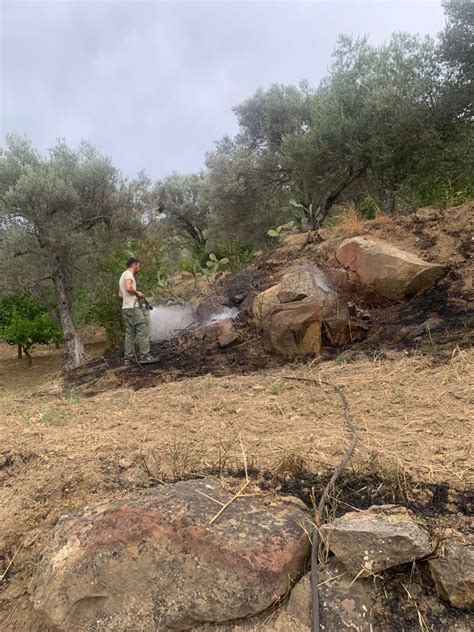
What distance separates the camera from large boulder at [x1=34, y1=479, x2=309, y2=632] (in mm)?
2014

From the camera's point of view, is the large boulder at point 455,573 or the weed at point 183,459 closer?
the large boulder at point 455,573

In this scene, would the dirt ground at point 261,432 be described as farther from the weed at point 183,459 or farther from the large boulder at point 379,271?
the large boulder at point 379,271

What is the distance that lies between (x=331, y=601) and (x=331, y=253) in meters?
6.63

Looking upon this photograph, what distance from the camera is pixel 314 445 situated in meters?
3.21

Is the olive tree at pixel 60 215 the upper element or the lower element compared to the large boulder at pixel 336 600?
upper

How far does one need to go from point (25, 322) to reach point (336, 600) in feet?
47.2

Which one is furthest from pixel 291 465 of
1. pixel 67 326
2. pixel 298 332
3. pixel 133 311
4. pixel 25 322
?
pixel 25 322

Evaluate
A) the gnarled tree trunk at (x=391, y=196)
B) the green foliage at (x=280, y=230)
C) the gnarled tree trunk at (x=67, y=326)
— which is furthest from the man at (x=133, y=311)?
the gnarled tree trunk at (x=391, y=196)

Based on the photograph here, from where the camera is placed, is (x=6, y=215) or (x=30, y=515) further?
(x=6, y=215)

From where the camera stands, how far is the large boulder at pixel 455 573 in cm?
181

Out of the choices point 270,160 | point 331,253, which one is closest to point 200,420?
point 331,253

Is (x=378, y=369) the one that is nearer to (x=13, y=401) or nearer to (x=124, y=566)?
(x=124, y=566)

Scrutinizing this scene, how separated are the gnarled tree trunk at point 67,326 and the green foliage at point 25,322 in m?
2.56

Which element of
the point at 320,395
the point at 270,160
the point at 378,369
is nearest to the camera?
the point at 320,395
